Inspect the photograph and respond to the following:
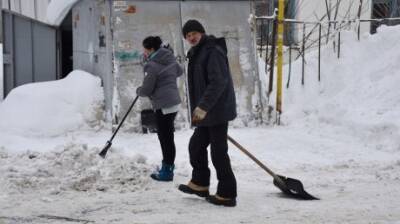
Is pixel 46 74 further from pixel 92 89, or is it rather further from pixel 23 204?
pixel 23 204

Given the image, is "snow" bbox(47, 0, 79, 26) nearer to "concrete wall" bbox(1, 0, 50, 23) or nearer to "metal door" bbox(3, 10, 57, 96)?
"metal door" bbox(3, 10, 57, 96)

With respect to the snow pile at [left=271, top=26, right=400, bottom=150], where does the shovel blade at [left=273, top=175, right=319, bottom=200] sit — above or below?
below

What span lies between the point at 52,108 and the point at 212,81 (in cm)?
466

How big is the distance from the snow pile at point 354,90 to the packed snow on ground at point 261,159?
0.06 ft

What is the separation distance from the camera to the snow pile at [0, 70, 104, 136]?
920cm

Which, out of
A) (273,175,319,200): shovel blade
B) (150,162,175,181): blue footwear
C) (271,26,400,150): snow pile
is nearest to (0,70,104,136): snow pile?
(150,162,175,181): blue footwear

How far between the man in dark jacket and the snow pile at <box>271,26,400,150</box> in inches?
140

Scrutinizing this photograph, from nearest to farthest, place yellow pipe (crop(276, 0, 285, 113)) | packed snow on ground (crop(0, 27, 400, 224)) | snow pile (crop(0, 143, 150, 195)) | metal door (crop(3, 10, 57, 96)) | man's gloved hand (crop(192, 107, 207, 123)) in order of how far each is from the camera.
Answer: man's gloved hand (crop(192, 107, 207, 123))
packed snow on ground (crop(0, 27, 400, 224))
snow pile (crop(0, 143, 150, 195))
yellow pipe (crop(276, 0, 285, 113))
metal door (crop(3, 10, 57, 96))

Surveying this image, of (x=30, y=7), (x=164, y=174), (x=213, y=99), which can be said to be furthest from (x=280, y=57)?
(x=30, y=7)

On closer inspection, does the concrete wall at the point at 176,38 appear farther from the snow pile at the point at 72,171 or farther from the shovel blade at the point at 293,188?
the shovel blade at the point at 293,188

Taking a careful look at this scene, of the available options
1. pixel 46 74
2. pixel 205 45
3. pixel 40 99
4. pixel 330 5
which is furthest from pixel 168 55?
pixel 330 5

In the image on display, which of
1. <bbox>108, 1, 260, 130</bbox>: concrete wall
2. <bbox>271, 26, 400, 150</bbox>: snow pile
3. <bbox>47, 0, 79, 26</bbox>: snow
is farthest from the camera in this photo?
<bbox>47, 0, 79, 26</bbox>: snow

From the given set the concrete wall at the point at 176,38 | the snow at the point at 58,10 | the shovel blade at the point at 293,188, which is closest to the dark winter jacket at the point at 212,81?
the shovel blade at the point at 293,188

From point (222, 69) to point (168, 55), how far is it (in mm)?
1299
